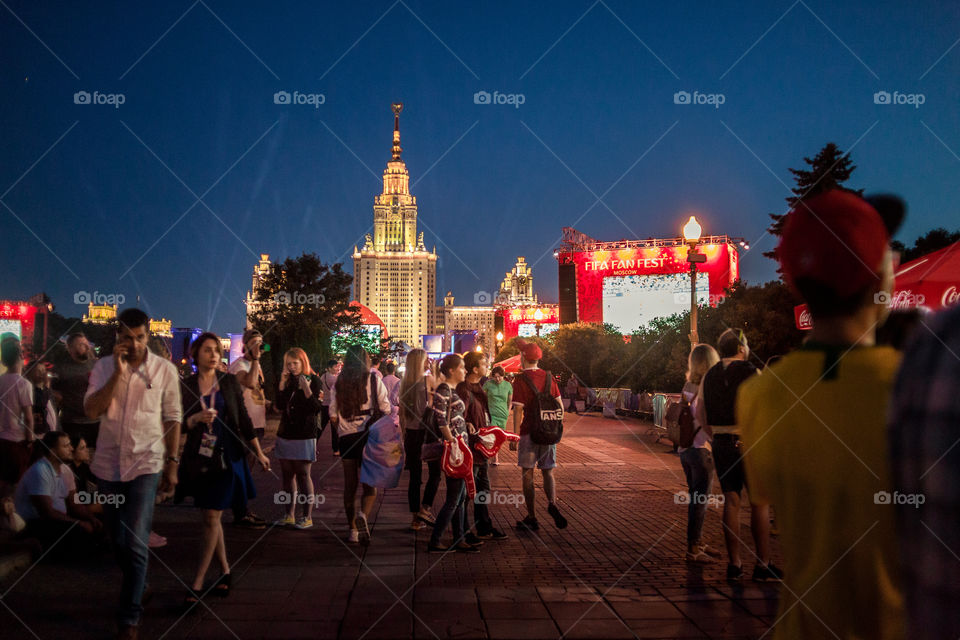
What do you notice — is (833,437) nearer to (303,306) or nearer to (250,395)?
(250,395)

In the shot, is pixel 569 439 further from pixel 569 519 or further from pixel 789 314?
pixel 789 314

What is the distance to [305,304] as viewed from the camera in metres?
30.4

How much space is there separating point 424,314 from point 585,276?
88885 millimetres

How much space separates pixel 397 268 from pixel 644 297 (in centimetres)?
9497

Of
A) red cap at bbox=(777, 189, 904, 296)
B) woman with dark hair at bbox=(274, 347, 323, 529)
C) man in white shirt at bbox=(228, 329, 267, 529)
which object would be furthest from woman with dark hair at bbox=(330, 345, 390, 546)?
red cap at bbox=(777, 189, 904, 296)

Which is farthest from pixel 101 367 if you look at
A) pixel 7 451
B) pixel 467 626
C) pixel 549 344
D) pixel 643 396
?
pixel 549 344

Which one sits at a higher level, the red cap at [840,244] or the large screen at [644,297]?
the large screen at [644,297]

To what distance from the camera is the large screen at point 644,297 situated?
75.5 meters

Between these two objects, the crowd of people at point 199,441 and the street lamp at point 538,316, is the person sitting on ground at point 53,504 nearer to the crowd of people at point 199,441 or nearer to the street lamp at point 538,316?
the crowd of people at point 199,441

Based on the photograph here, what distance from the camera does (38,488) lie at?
6.16 m

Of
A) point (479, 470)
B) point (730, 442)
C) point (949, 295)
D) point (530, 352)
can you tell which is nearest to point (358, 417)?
point (479, 470)

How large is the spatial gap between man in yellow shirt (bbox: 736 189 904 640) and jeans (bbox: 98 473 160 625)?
3877mm

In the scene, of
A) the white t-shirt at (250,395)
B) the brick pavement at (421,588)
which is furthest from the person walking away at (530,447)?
the white t-shirt at (250,395)

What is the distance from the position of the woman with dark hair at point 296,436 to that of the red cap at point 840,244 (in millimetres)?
6716
